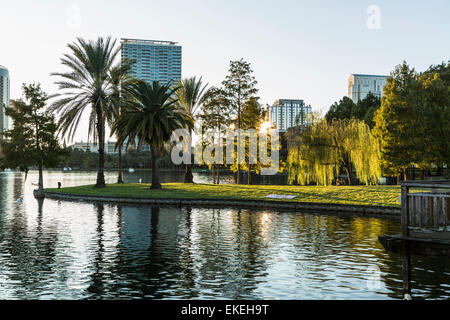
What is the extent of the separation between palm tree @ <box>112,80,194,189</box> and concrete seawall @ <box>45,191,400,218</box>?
6.65m

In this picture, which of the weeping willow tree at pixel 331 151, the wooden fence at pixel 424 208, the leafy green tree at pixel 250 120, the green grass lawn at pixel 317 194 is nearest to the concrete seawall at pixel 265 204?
the green grass lawn at pixel 317 194

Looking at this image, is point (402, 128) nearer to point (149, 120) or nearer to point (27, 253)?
point (149, 120)

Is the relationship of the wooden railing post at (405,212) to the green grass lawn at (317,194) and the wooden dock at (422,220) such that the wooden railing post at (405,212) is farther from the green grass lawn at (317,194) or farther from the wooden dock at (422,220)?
the green grass lawn at (317,194)

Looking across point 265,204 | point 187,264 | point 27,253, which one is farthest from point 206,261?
point 265,204

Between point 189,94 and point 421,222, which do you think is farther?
point 189,94

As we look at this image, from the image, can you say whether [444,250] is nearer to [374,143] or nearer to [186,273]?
[186,273]

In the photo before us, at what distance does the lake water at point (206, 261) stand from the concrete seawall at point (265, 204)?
319 centimetres

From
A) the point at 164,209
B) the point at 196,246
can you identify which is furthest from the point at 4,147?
the point at 196,246

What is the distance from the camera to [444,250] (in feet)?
33.9

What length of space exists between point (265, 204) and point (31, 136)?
A: 81.8ft

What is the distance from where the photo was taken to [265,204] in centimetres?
3061

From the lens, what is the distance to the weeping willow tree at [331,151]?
38875mm

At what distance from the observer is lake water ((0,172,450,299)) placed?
33.9 feet
